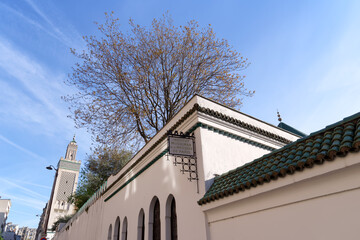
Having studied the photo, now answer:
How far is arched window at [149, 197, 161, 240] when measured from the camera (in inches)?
327

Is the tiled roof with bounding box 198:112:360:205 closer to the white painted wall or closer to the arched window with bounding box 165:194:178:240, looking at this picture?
the white painted wall

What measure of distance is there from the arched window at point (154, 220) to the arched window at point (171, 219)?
83 cm

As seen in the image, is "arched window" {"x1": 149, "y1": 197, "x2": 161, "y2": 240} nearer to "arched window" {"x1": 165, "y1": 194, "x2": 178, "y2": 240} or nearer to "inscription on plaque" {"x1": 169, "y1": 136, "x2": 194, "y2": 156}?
"arched window" {"x1": 165, "y1": 194, "x2": 178, "y2": 240}

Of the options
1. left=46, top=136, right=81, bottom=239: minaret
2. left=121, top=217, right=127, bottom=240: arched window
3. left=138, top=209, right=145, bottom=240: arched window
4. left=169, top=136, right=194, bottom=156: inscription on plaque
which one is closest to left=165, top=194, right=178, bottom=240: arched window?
left=169, top=136, right=194, bottom=156: inscription on plaque

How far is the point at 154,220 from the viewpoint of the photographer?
8.61 metres

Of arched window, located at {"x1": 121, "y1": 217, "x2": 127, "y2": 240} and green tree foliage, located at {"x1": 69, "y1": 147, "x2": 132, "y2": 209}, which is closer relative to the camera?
arched window, located at {"x1": 121, "y1": 217, "x2": 127, "y2": 240}

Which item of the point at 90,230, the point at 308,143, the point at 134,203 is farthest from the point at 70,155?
Answer: the point at 308,143

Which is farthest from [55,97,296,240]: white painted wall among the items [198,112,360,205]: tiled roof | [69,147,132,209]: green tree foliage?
[69,147,132,209]: green tree foliage

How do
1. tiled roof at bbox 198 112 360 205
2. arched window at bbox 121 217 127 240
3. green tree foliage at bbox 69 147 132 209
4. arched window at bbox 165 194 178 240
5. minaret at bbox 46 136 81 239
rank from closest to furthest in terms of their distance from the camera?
1. tiled roof at bbox 198 112 360 205
2. arched window at bbox 165 194 178 240
3. arched window at bbox 121 217 127 240
4. green tree foliage at bbox 69 147 132 209
5. minaret at bbox 46 136 81 239

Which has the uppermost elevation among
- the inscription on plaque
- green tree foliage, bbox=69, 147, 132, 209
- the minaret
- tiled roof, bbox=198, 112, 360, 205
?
the minaret

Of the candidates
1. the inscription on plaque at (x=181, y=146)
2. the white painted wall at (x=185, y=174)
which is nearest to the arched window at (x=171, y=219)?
the white painted wall at (x=185, y=174)

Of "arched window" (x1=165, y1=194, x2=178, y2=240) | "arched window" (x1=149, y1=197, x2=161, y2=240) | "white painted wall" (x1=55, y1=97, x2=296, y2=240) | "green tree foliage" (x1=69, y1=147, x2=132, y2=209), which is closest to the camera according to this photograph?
"white painted wall" (x1=55, y1=97, x2=296, y2=240)

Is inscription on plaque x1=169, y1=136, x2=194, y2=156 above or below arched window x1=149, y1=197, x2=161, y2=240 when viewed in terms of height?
above

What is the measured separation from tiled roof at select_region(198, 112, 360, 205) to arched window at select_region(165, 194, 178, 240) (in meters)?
1.93
